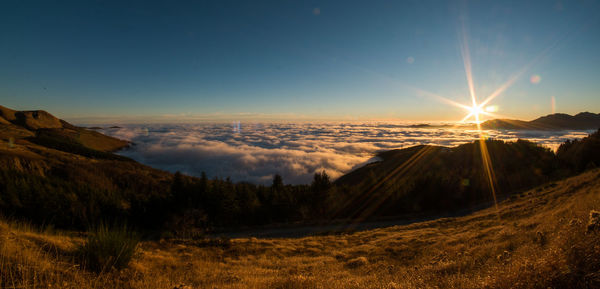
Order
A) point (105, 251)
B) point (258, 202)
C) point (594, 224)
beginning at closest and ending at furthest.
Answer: point (594, 224) → point (105, 251) → point (258, 202)

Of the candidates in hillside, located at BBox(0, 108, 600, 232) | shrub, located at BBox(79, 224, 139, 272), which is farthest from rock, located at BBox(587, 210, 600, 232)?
hillside, located at BBox(0, 108, 600, 232)

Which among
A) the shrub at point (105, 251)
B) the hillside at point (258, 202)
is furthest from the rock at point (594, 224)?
the hillside at point (258, 202)

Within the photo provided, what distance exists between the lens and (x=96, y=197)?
32.7m

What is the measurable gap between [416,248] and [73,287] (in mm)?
12282

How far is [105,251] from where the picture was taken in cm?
517

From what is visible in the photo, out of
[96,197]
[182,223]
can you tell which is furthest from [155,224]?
[96,197]

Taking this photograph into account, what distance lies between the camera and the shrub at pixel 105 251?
5.05m

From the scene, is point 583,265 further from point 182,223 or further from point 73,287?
point 182,223

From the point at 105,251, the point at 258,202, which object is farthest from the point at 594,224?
the point at 258,202

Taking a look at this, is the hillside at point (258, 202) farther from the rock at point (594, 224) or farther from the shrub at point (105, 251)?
the rock at point (594, 224)

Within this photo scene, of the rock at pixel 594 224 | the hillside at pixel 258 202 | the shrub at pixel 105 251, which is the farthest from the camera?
the hillside at pixel 258 202

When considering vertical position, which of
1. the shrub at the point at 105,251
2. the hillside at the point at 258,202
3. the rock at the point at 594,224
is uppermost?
the rock at the point at 594,224

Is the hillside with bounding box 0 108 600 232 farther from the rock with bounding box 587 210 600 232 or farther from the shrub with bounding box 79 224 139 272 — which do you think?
the rock with bounding box 587 210 600 232

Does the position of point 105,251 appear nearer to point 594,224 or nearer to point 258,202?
point 594,224
